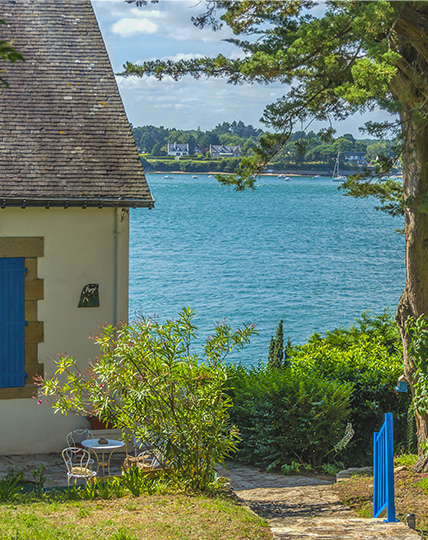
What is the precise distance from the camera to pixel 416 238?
7.79 m

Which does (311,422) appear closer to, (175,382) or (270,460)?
(270,460)

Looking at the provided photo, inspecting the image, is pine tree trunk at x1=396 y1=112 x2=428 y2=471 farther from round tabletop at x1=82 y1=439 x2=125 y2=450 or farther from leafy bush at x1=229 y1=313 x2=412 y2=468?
round tabletop at x1=82 y1=439 x2=125 y2=450

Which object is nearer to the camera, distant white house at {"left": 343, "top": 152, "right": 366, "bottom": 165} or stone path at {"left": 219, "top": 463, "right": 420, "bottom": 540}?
stone path at {"left": 219, "top": 463, "right": 420, "bottom": 540}

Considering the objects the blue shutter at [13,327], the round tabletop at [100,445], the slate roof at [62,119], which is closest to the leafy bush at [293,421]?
the round tabletop at [100,445]

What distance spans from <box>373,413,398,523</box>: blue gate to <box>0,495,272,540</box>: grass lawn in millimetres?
1106

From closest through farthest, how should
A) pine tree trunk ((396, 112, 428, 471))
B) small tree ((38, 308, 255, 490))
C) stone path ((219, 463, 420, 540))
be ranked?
1. stone path ((219, 463, 420, 540))
2. small tree ((38, 308, 255, 490))
3. pine tree trunk ((396, 112, 428, 471))

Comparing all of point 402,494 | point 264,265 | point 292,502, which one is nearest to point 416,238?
point 402,494

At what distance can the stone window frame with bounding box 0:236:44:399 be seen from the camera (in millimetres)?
8922

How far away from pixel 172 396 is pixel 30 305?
3.47m

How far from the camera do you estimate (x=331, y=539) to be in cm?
486

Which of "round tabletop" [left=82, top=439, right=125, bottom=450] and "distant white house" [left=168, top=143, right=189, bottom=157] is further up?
"distant white house" [left=168, top=143, right=189, bottom=157]

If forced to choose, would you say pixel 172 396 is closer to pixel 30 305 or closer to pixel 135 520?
pixel 135 520

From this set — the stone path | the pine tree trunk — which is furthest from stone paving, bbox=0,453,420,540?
the pine tree trunk

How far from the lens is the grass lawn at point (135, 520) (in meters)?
4.77
